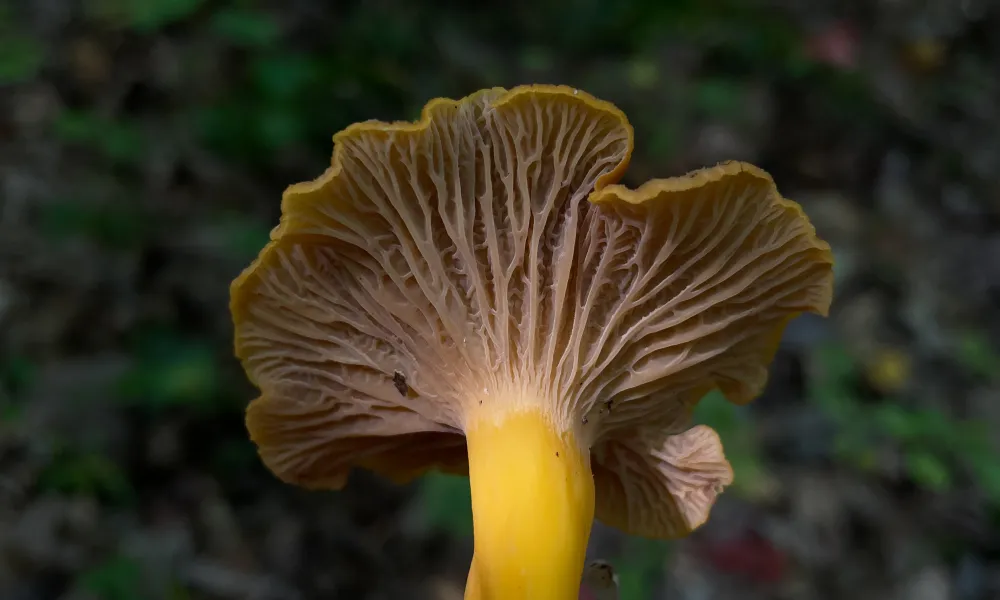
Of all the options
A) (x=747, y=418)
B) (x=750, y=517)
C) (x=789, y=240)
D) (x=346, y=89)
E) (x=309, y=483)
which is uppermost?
(x=346, y=89)

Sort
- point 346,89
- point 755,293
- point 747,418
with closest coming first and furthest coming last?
point 755,293, point 747,418, point 346,89

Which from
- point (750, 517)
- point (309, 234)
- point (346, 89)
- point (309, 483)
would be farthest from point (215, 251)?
point (750, 517)

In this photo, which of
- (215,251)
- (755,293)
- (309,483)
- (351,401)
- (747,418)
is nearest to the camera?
(755,293)

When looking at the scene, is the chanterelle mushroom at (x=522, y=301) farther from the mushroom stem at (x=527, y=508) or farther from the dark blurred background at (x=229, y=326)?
the dark blurred background at (x=229, y=326)

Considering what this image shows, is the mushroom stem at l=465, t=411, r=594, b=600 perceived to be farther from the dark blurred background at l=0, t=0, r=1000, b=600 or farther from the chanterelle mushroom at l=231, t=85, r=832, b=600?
the dark blurred background at l=0, t=0, r=1000, b=600

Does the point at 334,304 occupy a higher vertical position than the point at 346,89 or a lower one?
lower

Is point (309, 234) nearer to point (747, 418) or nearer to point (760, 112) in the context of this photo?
point (747, 418)

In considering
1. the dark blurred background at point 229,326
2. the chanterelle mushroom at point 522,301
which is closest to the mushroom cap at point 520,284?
the chanterelle mushroom at point 522,301
